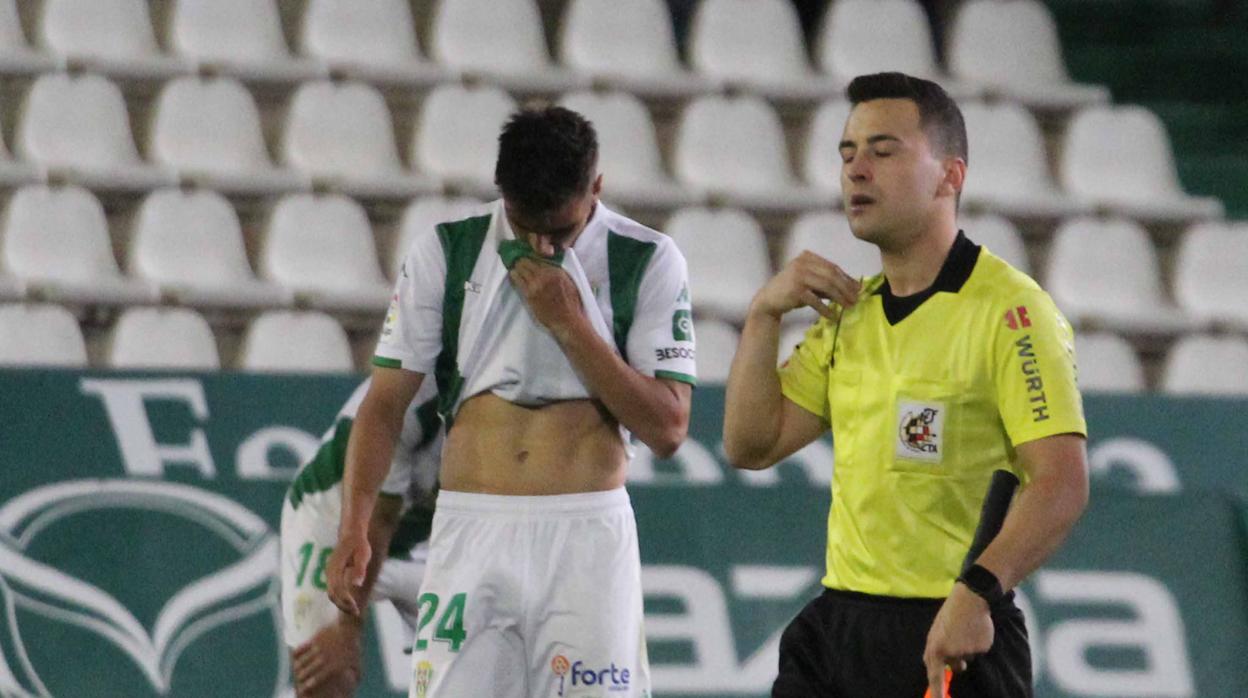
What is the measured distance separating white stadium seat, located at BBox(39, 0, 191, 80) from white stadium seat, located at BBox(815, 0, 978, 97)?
9.84 feet

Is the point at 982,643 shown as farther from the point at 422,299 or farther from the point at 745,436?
the point at 422,299

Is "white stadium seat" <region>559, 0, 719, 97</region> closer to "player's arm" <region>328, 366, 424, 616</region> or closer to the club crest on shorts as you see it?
"player's arm" <region>328, 366, 424, 616</region>

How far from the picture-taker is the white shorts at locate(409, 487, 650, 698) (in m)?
4.02

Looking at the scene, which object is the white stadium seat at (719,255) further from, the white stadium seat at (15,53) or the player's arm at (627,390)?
the player's arm at (627,390)

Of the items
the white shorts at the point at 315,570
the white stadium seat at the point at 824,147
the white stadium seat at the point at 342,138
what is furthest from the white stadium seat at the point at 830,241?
the white shorts at the point at 315,570

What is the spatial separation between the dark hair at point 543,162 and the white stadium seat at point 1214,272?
18.4 feet

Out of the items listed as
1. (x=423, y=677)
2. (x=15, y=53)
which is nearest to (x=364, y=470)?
(x=423, y=677)

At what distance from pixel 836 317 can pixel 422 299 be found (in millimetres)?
904

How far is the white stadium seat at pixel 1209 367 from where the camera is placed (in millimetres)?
8375

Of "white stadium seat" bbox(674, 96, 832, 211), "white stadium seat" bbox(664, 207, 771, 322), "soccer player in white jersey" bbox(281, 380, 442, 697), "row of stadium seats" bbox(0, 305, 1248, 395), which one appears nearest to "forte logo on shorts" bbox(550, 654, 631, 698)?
"soccer player in white jersey" bbox(281, 380, 442, 697)

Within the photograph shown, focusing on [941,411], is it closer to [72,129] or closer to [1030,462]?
[1030,462]

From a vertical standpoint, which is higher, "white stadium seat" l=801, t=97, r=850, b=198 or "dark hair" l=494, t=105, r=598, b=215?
"dark hair" l=494, t=105, r=598, b=215

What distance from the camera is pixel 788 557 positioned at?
6.46 meters

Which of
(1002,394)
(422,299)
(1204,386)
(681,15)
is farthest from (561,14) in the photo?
(1002,394)
